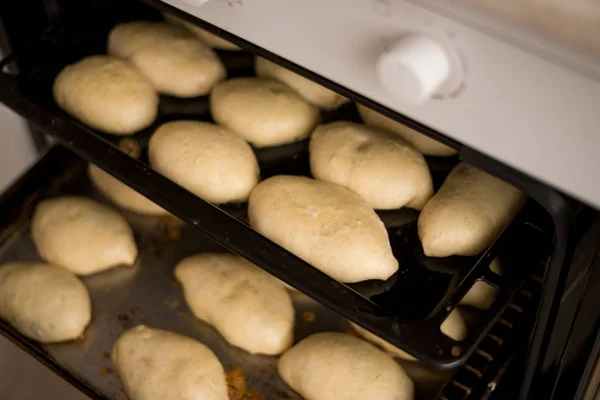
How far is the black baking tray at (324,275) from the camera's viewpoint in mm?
592

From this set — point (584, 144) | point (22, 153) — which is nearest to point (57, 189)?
point (22, 153)

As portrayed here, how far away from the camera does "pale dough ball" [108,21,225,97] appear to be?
0.83 m

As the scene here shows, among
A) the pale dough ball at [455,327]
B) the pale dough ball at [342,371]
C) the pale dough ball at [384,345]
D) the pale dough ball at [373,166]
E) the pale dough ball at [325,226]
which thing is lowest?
the pale dough ball at [384,345]

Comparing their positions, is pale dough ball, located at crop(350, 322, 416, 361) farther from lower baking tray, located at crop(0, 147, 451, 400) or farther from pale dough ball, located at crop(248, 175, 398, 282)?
pale dough ball, located at crop(248, 175, 398, 282)

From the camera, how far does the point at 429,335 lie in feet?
1.90

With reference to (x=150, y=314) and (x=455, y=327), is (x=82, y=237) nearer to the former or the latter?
(x=150, y=314)

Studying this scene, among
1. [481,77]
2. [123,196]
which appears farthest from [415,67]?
[123,196]

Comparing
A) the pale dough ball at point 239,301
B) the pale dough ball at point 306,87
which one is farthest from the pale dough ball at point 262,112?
the pale dough ball at point 239,301

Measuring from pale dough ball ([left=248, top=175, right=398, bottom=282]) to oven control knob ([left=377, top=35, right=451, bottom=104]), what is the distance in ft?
0.79

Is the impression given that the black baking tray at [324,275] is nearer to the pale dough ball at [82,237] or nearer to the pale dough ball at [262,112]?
the pale dough ball at [262,112]

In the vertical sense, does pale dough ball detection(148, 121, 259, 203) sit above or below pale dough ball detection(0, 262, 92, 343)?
above

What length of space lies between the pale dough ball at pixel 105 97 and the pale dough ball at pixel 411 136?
0.25 metres

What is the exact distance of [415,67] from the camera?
17.0 inches

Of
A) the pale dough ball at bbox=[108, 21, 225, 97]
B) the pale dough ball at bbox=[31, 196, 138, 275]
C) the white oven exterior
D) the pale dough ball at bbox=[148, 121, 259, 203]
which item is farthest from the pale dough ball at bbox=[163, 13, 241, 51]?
the white oven exterior
